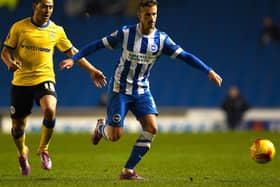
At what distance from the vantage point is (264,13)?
2942cm

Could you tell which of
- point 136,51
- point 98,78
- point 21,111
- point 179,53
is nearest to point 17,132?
point 21,111

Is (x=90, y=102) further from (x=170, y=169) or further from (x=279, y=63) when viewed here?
(x=170, y=169)

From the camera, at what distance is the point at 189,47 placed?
29125mm

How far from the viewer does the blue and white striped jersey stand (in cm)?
941

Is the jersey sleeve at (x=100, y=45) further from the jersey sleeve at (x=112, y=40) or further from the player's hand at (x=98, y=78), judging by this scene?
the player's hand at (x=98, y=78)

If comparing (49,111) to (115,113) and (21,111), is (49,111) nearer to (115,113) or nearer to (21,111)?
(21,111)

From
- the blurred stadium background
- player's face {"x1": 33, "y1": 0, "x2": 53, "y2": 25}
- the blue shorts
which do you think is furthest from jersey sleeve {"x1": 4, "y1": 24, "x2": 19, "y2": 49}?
the blurred stadium background

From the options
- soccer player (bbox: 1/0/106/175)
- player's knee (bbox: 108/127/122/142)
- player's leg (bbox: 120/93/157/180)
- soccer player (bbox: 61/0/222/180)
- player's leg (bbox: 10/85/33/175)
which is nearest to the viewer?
soccer player (bbox: 61/0/222/180)

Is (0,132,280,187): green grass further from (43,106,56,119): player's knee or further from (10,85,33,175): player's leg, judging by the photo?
(43,106,56,119): player's knee

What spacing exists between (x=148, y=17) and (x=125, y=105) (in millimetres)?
1083

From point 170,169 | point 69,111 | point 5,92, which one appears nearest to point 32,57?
point 170,169

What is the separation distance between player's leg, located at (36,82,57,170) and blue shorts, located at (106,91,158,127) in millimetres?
845

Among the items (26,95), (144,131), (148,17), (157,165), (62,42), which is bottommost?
(157,165)

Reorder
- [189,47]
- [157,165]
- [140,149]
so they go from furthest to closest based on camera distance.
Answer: [189,47] < [157,165] < [140,149]
